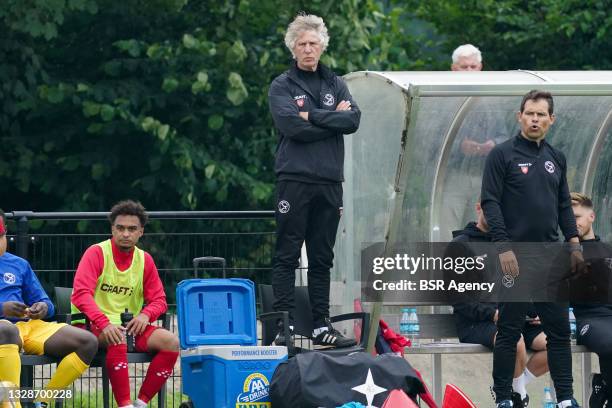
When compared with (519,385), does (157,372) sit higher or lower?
higher

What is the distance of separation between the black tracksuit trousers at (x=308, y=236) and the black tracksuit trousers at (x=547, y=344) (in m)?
1.19

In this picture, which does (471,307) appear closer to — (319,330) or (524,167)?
(319,330)

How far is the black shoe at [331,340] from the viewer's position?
10.4 meters

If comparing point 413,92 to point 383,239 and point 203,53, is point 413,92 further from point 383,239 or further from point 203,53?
point 203,53

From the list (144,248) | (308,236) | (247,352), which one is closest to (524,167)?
(308,236)

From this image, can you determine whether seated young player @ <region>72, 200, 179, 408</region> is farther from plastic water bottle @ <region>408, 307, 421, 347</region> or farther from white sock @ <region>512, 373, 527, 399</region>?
white sock @ <region>512, 373, 527, 399</region>

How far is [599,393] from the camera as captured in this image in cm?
1077

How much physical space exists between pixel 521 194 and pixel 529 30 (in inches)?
428

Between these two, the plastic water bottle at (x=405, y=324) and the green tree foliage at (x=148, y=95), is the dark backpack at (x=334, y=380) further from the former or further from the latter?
the green tree foliage at (x=148, y=95)

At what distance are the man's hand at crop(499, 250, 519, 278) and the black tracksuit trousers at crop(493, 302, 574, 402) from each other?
276 mm

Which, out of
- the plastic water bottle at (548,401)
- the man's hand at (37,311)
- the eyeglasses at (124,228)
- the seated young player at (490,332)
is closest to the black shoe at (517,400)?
the seated young player at (490,332)

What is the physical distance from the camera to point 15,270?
10117 mm

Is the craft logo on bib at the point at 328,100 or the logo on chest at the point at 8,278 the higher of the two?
the craft logo on bib at the point at 328,100

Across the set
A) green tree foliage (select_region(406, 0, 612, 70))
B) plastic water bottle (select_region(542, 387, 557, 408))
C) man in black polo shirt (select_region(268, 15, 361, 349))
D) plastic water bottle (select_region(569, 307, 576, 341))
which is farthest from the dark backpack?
green tree foliage (select_region(406, 0, 612, 70))
